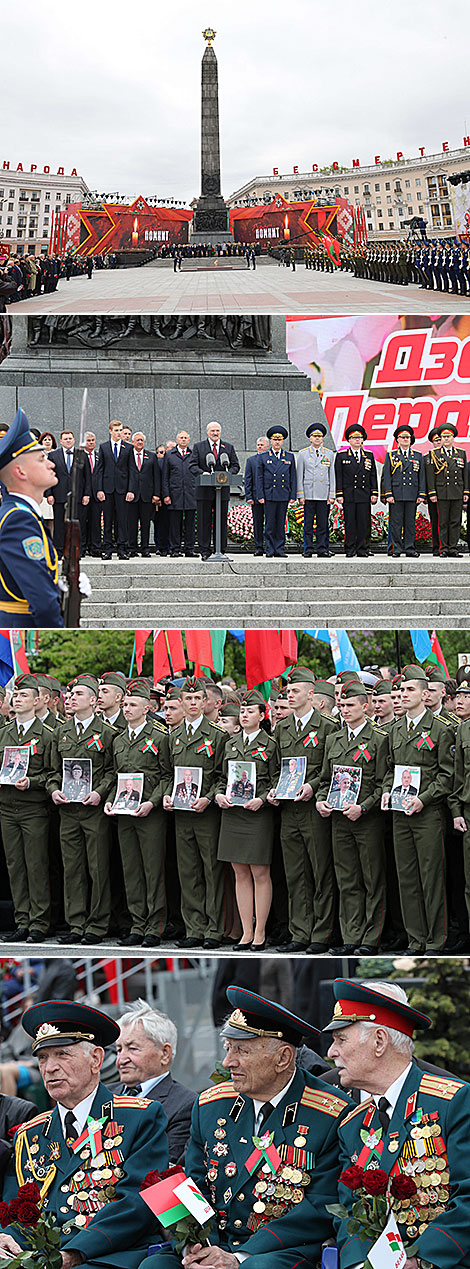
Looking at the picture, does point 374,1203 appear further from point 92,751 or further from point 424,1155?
point 92,751

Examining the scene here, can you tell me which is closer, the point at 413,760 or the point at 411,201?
the point at 413,760

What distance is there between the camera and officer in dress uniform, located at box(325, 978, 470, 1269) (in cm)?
373

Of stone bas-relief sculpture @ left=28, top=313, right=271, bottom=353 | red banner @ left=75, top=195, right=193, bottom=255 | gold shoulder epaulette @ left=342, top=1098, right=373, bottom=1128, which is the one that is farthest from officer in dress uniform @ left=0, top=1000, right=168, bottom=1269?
red banner @ left=75, top=195, right=193, bottom=255

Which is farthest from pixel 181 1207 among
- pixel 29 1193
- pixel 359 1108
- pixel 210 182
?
pixel 210 182

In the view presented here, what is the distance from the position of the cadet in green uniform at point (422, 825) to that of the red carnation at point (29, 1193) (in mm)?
2777

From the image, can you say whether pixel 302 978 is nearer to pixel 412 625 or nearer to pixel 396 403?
pixel 412 625

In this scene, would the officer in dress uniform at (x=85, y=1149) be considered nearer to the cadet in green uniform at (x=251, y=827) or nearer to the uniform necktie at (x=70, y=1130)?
the uniform necktie at (x=70, y=1130)

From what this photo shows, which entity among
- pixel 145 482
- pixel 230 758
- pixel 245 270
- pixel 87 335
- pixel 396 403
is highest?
pixel 245 270

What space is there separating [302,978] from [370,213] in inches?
1139

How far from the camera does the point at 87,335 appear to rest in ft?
49.8

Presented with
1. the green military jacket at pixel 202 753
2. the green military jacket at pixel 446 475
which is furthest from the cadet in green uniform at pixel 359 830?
the green military jacket at pixel 446 475

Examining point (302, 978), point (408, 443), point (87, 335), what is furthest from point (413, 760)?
point (87, 335)

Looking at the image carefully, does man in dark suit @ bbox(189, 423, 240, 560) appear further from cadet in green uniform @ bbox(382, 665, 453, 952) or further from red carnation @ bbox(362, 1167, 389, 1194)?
red carnation @ bbox(362, 1167, 389, 1194)

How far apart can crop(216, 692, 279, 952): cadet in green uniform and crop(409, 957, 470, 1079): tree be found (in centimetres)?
189
